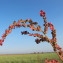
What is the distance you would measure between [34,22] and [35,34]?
127mm

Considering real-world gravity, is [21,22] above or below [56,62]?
above

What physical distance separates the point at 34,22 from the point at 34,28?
0.11 meters

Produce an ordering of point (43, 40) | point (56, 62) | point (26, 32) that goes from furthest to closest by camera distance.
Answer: point (26, 32) < point (43, 40) < point (56, 62)

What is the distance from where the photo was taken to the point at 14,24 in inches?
96.0

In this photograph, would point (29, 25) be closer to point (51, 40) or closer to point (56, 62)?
point (51, 40)

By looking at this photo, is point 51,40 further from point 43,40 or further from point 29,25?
point 29,25

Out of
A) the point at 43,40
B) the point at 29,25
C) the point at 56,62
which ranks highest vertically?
the point at 29,25

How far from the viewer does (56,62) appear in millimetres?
2246

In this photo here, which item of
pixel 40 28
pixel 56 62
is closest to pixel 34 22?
pixel 40 28

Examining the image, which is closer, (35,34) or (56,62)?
(56,62)

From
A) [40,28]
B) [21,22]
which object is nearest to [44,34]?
[40,28]

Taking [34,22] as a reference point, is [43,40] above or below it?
below

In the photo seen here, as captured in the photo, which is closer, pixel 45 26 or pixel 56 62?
pixel 56 62

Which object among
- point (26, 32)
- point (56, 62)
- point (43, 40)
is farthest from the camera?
point (26, 32)
